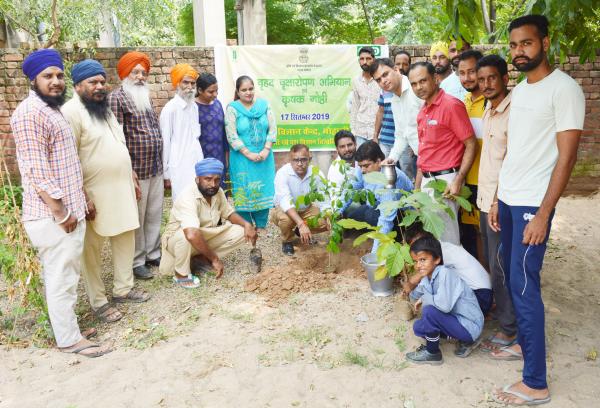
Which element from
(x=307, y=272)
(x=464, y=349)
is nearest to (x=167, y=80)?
(x=307, y=272)

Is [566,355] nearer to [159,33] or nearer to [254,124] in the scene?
[254,124]

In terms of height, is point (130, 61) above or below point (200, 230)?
above

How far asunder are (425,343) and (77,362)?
7.07 feet

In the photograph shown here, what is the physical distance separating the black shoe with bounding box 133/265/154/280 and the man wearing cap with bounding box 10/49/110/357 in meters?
1.12

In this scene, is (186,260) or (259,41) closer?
(186,260)

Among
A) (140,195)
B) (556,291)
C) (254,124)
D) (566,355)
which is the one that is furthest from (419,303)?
(254,124)

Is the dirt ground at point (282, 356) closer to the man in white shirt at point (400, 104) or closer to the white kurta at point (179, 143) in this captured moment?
the white kurta at point (179, 143)

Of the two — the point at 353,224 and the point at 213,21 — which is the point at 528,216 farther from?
the point at 213,21

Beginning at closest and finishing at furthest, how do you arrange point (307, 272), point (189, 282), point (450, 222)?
1. point (450, 222)
2. point (189, 282)
3. point (307, 272)

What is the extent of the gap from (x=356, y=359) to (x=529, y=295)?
1056 mm

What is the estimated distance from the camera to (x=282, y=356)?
3.34 metres

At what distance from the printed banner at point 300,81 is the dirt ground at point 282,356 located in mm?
3004

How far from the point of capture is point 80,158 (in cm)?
379

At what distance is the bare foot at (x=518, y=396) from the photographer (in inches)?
109
